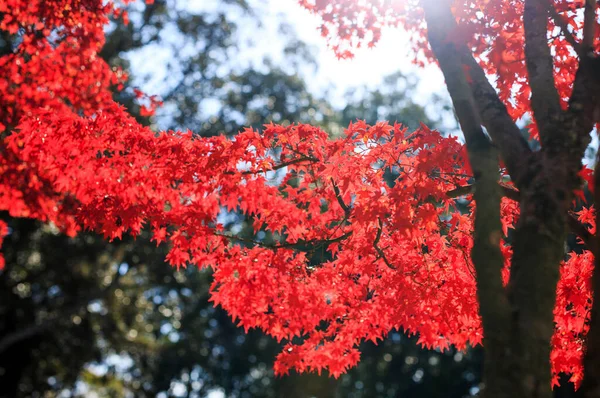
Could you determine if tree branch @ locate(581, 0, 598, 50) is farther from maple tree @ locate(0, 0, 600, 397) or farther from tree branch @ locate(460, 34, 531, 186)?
tree branch @ locate(460, 34, 531, 186)

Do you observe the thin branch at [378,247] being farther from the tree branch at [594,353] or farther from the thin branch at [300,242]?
the tree branch at [594,353]

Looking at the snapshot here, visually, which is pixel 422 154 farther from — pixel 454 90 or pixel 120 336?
pixel 120 336

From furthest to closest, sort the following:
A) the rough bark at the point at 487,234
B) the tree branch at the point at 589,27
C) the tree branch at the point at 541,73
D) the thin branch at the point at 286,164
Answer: the thin branch at the point at 286,164 → the tree branch at the point at 589,27 → the tree branch at the point at 541,73 → the rough bark at the point at 487,234

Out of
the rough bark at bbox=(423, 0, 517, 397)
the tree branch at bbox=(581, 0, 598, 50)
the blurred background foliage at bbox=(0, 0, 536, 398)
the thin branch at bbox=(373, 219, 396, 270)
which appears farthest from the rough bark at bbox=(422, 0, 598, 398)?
the blurred background foliage at bbox=(0, 0, 536, 398)

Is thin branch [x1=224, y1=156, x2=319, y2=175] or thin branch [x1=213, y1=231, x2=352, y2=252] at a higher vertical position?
thin branch [x1=224, y1=156, x2=319, y2=175]

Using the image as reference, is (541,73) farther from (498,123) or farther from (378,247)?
(378,247)

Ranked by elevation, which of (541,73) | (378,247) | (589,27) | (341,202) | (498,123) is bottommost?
(378,247)

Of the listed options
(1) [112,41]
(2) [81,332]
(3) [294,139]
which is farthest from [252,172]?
(2) [81,332]

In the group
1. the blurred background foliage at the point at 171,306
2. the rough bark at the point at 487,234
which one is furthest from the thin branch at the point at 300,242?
the blurred background foliage at the point at 171,306

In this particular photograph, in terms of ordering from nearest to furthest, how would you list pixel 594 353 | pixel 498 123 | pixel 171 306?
pixel 594 353, pixel 498 123, pixel 171 306

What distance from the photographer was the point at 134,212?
6.47 metres

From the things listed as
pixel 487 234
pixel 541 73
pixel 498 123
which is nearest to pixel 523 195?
pixel 487 234

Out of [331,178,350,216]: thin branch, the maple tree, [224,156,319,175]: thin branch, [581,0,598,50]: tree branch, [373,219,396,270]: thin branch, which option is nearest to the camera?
[581,0,598,50]: tree branch

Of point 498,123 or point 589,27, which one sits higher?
point 589,27
